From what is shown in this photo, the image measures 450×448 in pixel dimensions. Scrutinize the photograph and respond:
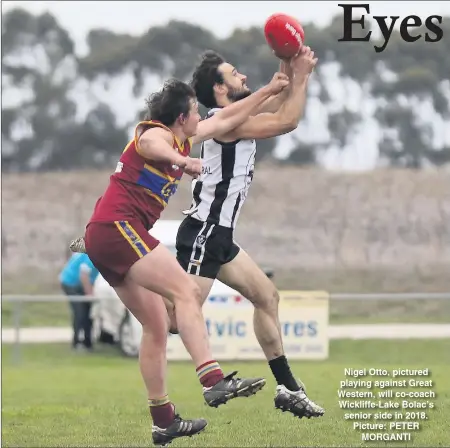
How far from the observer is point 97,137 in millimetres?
28562

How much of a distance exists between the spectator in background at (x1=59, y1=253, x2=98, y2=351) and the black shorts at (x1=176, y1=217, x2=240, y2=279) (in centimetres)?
917

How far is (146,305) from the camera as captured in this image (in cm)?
786

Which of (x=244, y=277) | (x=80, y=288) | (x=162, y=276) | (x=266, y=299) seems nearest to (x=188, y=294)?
(x=162, y=276)

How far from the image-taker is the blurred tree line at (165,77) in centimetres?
2408

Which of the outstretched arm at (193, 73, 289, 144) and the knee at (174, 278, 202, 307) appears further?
the outstretched arm at (193, 73, 289, 144)

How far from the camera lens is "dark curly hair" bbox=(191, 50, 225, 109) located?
843cm

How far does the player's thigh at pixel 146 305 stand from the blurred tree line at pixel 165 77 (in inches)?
511

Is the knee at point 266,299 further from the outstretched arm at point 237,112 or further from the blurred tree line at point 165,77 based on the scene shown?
the blurred tree line at point 165,77

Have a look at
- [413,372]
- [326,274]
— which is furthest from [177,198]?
[413,372]

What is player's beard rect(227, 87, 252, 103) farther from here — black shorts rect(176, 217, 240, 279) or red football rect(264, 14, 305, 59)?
black shorts rect(176, 217, 240, 279)

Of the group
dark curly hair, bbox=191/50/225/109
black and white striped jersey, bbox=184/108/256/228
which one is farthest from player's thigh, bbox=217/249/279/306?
dark curly hair, bbox=191/50/225/109

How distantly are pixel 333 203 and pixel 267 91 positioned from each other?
22.9 m

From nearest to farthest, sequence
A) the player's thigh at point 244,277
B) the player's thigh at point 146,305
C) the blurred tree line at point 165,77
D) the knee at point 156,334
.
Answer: the player's thigh at point 146,305 → the knee at point 156,334 → the player's thigh at point 244,277 → the blurred tree line at point 165,77

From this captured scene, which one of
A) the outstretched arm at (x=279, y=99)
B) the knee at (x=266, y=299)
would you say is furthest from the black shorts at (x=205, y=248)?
the outstretched arm at (x=279, y=99)
